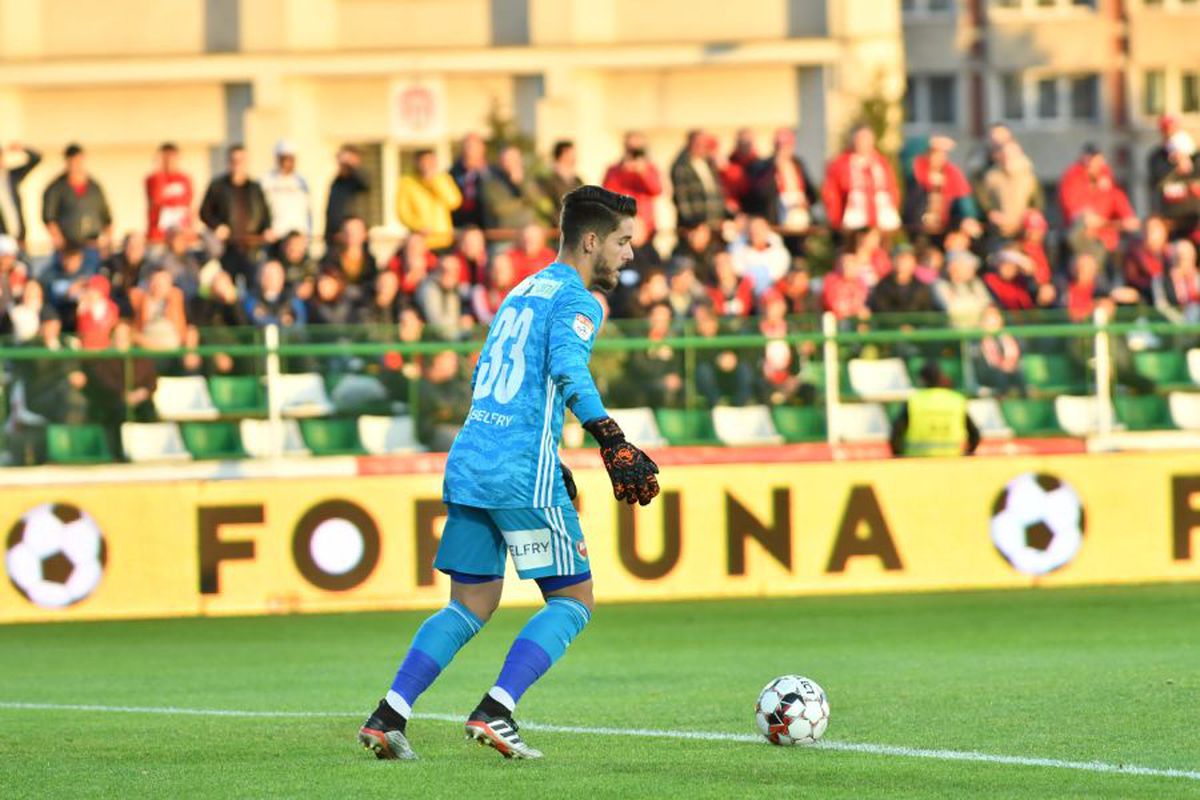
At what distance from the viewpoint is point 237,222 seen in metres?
22.0

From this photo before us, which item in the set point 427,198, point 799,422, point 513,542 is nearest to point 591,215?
point 513,542

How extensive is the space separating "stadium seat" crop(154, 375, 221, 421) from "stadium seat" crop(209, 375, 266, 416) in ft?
0.32

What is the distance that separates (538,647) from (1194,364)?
10195 mm

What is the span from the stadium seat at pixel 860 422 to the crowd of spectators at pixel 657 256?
1.28 ft

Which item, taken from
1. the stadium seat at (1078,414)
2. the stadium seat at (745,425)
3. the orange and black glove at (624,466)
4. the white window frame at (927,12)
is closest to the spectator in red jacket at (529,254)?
the stadium seat at (745,425)

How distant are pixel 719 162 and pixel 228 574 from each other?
8367 millimetres

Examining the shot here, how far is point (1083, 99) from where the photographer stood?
63.9 meters

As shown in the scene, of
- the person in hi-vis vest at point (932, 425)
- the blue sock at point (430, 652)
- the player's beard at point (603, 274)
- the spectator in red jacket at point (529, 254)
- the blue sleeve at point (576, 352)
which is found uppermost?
the spectator in red jacket at point (529, 254)

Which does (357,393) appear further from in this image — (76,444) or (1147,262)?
(1147,262)

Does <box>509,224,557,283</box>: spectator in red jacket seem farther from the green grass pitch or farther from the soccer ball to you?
the soccer ball

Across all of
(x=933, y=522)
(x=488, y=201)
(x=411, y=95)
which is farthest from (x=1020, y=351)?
(x=411, y=95)

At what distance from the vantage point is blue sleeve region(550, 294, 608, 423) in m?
8.12

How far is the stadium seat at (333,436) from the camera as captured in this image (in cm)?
1688

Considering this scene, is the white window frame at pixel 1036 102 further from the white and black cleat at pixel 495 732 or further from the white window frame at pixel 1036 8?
the white and black cleat at pixel 495 732
